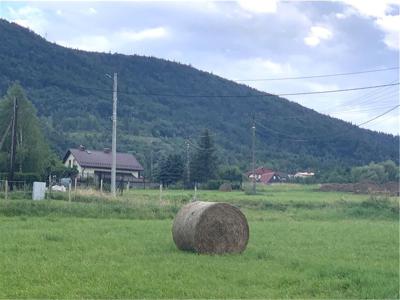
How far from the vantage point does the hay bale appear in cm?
1520

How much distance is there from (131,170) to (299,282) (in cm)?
7074

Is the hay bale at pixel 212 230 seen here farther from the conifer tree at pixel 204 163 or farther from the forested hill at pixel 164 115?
the forested hill at pixel 164 115

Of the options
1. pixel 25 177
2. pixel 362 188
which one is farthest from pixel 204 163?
pixel 25 177

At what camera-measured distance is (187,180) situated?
3246 inches

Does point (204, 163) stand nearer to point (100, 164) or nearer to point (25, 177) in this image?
point (100, 164)

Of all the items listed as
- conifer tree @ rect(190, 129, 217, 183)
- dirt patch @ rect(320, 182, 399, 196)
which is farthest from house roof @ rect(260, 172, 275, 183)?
dirt patch @ rect(320, 182, 399, 196)

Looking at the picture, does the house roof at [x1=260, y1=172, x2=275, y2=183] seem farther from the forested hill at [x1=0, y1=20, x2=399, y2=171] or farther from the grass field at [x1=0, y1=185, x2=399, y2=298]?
the grass field at [x1=0, y1=185, x2=399, y2=298]

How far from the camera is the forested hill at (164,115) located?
392ft

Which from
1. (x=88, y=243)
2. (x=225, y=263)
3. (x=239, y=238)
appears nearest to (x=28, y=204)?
(x=88, y=243)

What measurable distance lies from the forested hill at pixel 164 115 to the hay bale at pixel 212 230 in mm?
86878

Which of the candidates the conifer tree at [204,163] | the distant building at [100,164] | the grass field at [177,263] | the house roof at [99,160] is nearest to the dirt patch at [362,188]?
the conifer tree at [204,163]

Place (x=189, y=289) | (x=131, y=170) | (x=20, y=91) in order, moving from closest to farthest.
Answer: (x=189, y=289), (x=20, y=91), (x=131, y=170)

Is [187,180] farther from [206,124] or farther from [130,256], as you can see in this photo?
[130,256]

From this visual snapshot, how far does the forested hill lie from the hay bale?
285 ft
